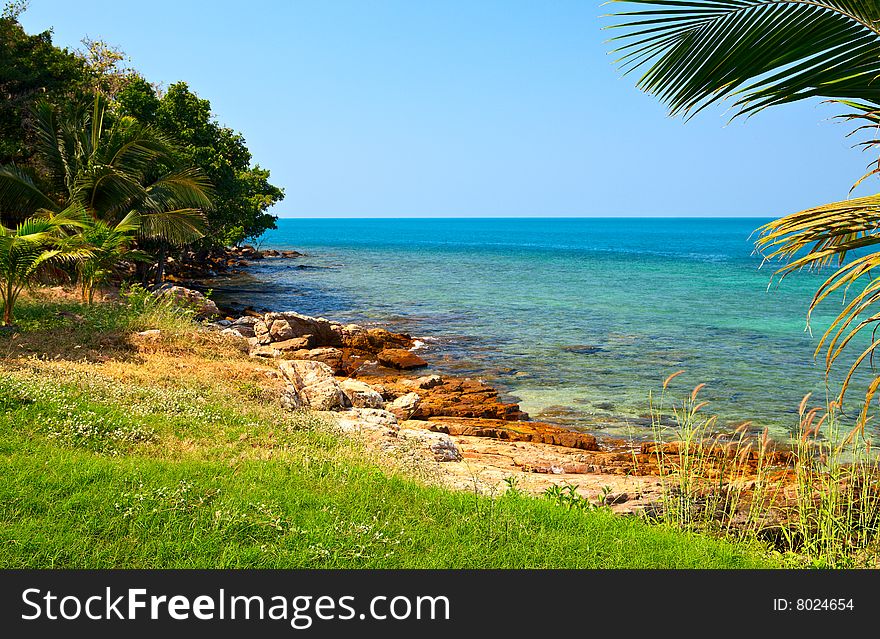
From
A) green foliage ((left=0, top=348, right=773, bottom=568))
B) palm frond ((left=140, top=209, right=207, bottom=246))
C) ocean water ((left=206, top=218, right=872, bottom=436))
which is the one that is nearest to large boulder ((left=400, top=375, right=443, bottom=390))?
ocean water ((left=206, top=218, right=872, bottom=436))

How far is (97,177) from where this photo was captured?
59.5 feet

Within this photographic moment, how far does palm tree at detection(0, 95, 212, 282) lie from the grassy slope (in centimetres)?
1102

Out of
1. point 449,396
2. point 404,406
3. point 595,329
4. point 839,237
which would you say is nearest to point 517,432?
point 404,406

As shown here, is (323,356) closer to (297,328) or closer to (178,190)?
(297,328)

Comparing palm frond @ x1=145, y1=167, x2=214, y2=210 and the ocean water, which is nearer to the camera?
the ocean water

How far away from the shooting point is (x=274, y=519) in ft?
17.4

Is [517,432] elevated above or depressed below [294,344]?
below

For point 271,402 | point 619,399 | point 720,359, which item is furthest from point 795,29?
point 720,359

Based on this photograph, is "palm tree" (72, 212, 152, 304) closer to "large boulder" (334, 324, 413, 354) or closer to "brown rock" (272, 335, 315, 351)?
"brown rock" (272, 335, 315, 351)

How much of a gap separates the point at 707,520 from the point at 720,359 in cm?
1660

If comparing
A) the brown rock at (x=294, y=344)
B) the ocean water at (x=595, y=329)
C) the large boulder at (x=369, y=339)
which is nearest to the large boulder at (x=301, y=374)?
the ocean water at (x=595, y=329)

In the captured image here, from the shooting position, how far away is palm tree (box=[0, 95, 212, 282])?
59.1ft

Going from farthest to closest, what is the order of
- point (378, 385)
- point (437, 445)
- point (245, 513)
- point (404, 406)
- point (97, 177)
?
1. point (97, 177)
2. point (378, 385)
3. point (404, 406)
4. point (437, 445)
5. point (245, 513)

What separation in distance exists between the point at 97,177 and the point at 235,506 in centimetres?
1539
